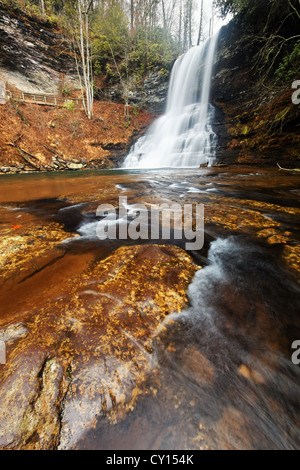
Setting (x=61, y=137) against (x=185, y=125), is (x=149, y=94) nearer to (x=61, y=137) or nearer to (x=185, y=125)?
(x=185, y=125)

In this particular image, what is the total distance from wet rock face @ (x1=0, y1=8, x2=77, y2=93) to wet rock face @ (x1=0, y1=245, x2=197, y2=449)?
71.8 ft

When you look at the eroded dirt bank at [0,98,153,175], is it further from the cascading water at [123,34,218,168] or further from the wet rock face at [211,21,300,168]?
the wet rock face at [211,21,300,168]

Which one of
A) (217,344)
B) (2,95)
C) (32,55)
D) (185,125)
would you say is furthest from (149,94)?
(217,344)

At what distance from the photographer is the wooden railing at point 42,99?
13.5 meters

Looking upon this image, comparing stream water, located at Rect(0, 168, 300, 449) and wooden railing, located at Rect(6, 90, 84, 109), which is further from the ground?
wooden railing, located at Rect(6, 90, 84, 109)

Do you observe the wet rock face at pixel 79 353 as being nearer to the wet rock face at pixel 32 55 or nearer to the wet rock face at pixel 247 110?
the wet rock face at pixel 247 110

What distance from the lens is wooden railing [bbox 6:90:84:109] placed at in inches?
530

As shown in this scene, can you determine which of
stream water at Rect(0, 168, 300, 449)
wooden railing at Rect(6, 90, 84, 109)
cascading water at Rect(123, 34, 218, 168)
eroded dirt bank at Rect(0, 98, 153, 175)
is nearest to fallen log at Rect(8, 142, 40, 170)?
eroded dirt bank at Rect(0, 98, 153, 175)

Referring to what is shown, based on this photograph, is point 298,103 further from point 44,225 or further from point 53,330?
point 53,330

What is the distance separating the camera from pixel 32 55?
16016mm

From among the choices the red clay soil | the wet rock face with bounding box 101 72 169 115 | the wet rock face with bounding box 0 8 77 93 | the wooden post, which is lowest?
the red clay soil

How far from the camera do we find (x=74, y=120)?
14523mm

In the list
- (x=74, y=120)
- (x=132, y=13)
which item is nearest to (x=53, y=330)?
(x=74, y=120)
